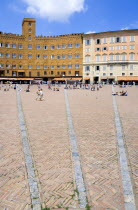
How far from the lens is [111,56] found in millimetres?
59406

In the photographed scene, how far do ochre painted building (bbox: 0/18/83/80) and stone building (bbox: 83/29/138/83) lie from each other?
8.75 feet

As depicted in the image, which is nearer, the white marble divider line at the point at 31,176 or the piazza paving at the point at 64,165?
the white marble divider line at the point at 31,176

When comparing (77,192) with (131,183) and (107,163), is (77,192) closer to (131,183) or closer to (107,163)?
(131,183)

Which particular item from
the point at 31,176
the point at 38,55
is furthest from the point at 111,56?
the point at 31,176

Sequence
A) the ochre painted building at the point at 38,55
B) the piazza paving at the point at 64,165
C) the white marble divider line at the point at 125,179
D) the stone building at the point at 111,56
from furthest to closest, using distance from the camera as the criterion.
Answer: the ochre painted building at the point at 38,55 → the stone building at the point at 111,56 → the piazza paving at the point at 64,165 → the white marble divider line at the point at 125,179

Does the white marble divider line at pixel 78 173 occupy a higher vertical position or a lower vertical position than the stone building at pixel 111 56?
lower

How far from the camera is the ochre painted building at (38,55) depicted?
207 feet

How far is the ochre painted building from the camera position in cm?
6316

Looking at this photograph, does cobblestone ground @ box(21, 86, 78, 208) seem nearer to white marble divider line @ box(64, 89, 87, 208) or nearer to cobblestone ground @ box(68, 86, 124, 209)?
white marble divider line @ box(64, 89, 87, 208)

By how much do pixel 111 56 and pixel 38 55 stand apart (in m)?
22.8

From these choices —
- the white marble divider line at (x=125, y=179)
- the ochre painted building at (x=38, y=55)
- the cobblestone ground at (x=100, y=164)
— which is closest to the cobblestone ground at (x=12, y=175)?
the cobblestone ground at (x=100, y=164)

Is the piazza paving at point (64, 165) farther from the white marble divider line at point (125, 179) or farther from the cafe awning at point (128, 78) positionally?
the cafe awning at point (128, 78)

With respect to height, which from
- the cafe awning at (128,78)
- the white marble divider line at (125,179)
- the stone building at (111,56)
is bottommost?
the white marble divider line at (125,179)

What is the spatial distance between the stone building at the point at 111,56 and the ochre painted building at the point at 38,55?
2668 mm
